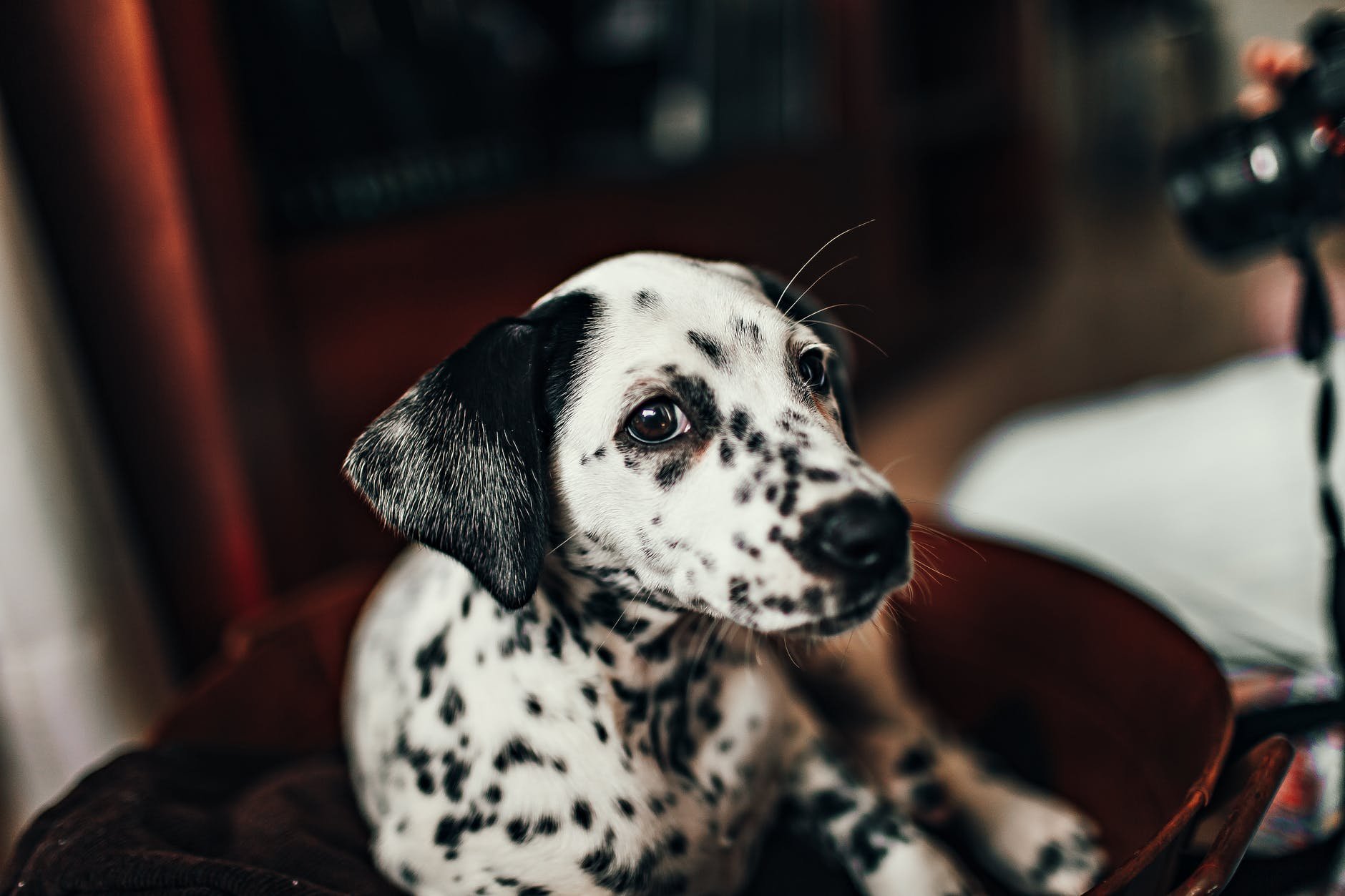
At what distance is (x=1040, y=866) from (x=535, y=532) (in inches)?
24.3

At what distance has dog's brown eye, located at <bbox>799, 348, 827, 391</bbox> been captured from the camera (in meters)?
0.86

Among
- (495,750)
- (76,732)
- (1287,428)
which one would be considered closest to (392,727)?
(495,750)

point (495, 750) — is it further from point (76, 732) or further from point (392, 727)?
point (76, 732)

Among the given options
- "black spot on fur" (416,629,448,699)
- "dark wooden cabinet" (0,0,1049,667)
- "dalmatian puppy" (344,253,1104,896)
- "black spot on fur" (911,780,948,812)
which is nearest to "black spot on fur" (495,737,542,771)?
"dalmatian puppy" (344,253,1104,896)

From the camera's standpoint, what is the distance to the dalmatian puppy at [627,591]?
0.75 m

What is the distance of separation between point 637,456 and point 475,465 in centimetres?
13

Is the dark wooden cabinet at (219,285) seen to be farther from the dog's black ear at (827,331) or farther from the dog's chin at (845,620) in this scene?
the dog's chin at (845,620)

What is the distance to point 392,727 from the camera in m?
0.93

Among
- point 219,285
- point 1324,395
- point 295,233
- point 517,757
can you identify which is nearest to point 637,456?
point 517,757

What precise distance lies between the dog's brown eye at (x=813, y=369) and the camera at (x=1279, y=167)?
52 cm

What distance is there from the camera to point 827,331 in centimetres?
100

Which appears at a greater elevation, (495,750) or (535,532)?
(535,532)

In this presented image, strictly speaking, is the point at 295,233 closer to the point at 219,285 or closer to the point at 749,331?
the point at 219,285

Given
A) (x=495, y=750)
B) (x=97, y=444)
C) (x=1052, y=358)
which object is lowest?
(x=1052, y=358)
